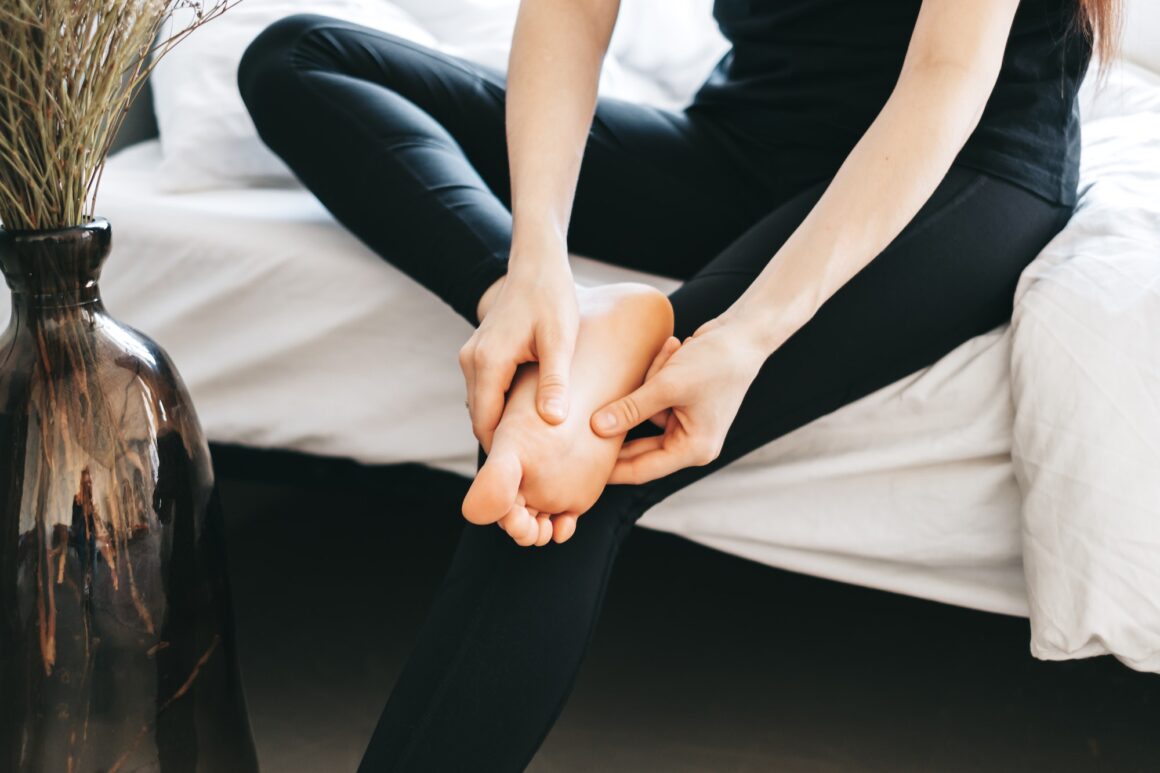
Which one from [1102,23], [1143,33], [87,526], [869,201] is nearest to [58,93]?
[87,526]

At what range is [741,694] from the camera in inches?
42.7

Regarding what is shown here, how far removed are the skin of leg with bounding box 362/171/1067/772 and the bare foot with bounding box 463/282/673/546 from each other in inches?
1.7

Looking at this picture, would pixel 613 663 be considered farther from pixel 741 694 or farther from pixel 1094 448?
pixel 1094 448

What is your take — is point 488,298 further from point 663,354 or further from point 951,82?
point 951,82

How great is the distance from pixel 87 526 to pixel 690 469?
1.34 feet

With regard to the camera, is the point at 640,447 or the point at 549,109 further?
the point at 549,109

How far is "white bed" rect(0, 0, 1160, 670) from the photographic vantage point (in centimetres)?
78

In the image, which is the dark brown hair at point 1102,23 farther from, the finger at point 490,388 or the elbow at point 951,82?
the finger at point 490,388

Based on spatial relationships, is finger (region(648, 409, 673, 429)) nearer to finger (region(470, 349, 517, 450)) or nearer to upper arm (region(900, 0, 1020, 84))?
finger (region(470, 349, 517, 450))

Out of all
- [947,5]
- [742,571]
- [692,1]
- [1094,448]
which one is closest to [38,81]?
[947,5]

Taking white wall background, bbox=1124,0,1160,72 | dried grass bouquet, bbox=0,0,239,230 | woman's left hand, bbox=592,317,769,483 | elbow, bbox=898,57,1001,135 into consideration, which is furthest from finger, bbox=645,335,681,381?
white wall background, bbox=1124,0,1160,72

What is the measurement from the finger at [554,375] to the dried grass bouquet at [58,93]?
0.30 metres

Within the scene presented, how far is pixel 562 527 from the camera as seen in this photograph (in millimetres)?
667

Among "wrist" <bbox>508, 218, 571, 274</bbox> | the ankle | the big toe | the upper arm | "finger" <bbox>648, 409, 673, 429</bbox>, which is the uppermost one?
the upper arm
